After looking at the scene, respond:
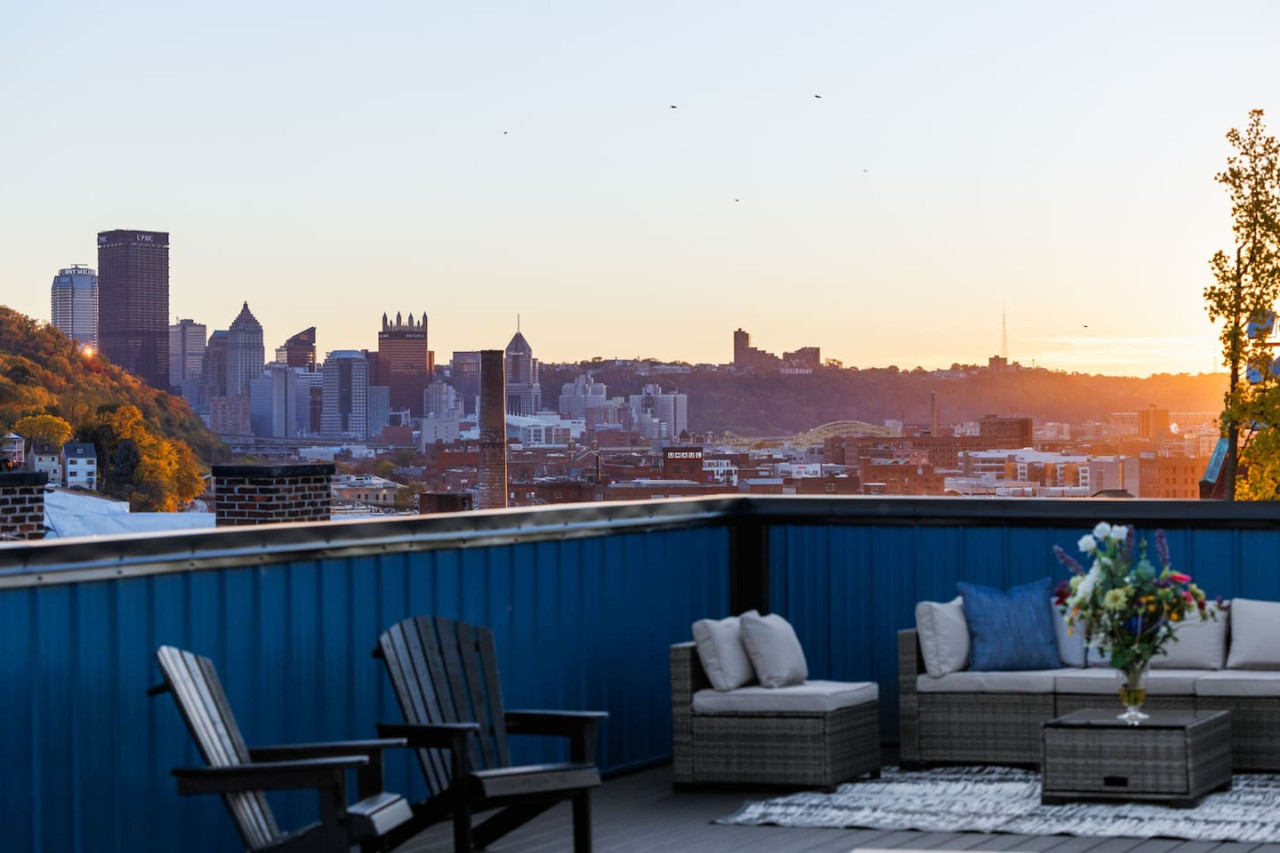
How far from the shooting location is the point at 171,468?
1902 inches

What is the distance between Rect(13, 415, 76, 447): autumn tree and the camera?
50031 millimetres

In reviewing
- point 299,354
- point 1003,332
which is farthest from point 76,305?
point 1003,332

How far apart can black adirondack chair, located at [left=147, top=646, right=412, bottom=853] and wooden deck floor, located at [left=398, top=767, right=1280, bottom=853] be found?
1.30 metres

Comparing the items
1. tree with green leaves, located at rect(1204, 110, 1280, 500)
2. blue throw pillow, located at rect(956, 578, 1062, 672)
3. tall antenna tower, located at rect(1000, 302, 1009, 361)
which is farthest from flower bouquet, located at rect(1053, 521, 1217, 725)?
tall antenna tower, located at rect(1000, 302, 1009, 361)

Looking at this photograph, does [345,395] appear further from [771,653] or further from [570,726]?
[570,726]

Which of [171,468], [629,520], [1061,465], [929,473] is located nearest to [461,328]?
[171,468]

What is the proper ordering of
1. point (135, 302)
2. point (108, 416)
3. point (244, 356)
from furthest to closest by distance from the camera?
1. point (135, 302)
2. point (108, 416)
3. point (244, 356)

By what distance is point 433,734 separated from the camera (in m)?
5.15

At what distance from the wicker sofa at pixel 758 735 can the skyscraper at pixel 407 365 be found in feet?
107

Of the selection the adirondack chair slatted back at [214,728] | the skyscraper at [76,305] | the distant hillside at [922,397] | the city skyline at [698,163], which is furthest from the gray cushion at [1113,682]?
the skyscraper at [76,305]

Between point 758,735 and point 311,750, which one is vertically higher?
point 311,750

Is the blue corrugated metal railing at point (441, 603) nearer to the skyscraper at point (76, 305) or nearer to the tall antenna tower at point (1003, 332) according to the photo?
the tall antenna tower at point (1003, 332)

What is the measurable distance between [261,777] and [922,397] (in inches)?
1145

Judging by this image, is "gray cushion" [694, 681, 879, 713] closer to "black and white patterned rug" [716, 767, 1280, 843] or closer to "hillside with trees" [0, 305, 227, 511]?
"black and white patterned rug" [716, 767, 1280, 843]
